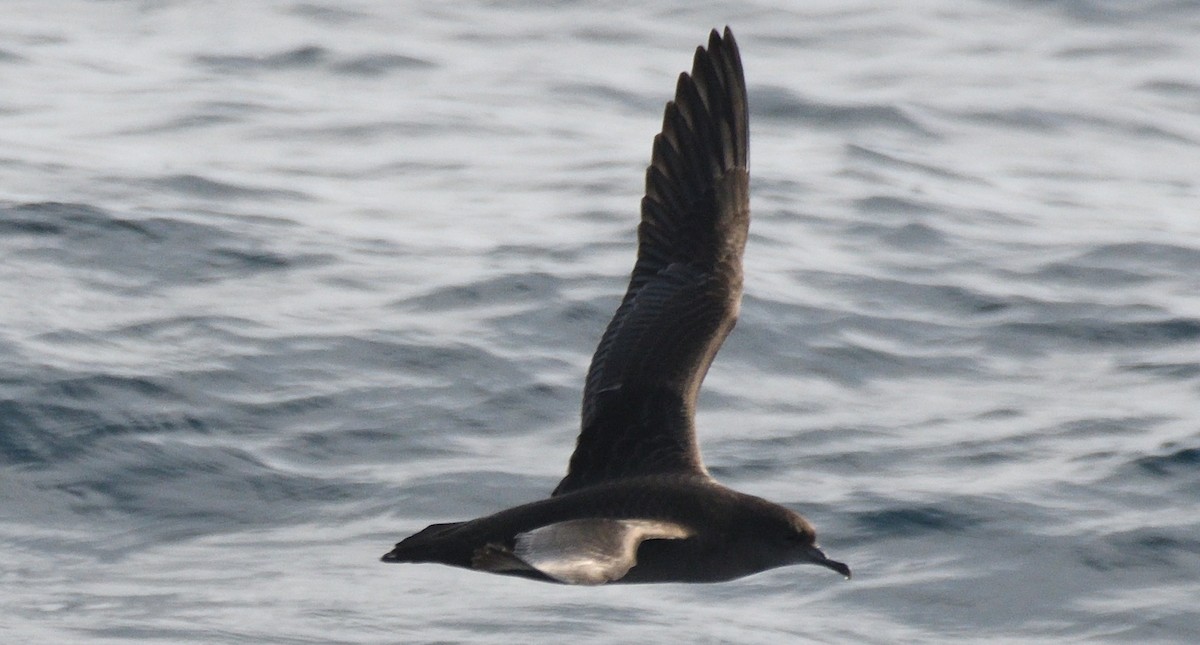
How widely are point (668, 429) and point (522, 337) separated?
3.07m

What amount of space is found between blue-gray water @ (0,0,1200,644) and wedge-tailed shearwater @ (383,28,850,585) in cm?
107

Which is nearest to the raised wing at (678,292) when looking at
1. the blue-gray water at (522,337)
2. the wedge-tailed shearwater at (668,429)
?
the wedge-tailed shearwater at (668,429)

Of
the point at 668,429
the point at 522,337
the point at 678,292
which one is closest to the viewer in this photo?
the point at 668,429

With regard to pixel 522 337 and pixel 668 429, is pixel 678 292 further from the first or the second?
pixel 522 337

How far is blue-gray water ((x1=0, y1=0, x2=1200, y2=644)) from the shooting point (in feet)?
25.4

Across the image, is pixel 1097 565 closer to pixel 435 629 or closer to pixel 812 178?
pixel 435 629

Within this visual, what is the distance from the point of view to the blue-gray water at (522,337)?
7.75 meters

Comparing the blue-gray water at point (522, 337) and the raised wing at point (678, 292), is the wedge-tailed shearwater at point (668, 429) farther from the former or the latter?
the blue-gray water at point (522, 337)

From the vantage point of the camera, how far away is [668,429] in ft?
22.3

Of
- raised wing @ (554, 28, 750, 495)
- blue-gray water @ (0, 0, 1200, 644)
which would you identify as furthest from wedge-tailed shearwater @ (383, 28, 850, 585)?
blue-gray water @ (0, 0, 1200, 644)

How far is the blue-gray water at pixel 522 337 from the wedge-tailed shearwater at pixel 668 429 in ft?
3.50

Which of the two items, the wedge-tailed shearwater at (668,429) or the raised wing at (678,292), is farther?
the raised wing at (678,292)

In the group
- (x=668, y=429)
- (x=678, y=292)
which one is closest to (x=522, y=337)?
(x=678, y=292)

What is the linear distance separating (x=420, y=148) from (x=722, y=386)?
187 inches
